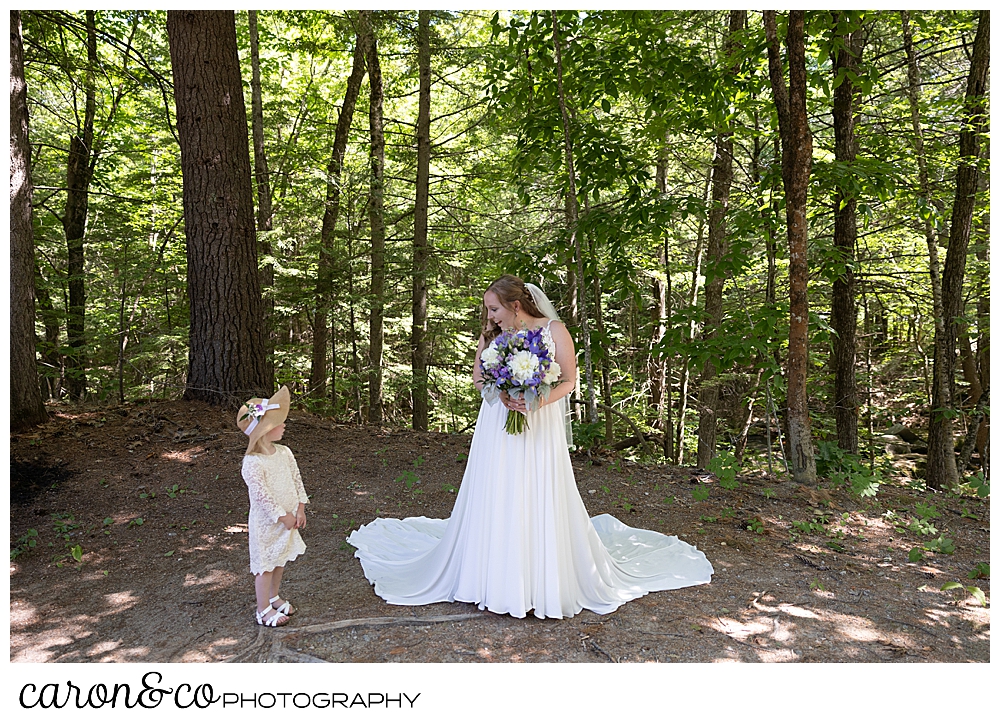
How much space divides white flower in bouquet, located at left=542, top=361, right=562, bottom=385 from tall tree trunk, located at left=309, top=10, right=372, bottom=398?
5.23 metres

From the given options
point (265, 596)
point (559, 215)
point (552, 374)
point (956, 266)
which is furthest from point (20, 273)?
→ point (956, 266)

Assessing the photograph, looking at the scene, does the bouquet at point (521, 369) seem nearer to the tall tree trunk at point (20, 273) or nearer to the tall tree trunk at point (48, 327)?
the tall tree trunk at point (20, 273)

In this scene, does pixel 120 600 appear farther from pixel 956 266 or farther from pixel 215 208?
pixel 956 266

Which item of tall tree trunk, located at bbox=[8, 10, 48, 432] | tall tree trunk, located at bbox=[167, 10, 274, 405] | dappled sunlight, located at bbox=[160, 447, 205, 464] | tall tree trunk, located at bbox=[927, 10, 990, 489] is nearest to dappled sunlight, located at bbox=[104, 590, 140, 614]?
dappled sunlight, located at bbox=[160, 447, 205, 464]

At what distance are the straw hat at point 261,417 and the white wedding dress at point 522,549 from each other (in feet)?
3.85

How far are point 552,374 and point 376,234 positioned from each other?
20.3 feet

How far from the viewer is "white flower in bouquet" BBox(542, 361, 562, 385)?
3.86 metres

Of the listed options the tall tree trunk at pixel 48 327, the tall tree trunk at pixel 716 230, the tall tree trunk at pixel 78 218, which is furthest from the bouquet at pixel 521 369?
the tall tree trunk at pixel 78 218

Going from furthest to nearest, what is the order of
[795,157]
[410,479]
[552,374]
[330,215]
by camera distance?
[330,215], [410,479], [795,157], [552,374]

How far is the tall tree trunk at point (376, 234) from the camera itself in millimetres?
9250

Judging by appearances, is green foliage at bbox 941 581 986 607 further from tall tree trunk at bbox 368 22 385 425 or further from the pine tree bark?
tall tree trunk at bbox 368 22 385 425

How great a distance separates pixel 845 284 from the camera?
23.6ft

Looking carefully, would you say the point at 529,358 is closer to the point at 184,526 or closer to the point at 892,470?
the point at 184,526

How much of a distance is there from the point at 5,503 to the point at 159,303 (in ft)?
20.2
